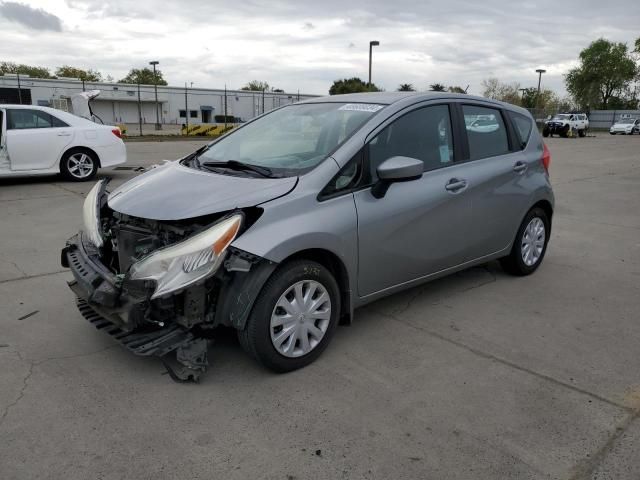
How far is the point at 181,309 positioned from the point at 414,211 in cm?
178

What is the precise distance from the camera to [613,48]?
7606cm

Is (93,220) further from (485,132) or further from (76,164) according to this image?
(76,164)

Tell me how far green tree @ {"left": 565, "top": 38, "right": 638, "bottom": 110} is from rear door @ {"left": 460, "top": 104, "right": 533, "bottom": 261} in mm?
81720

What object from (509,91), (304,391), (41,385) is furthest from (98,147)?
(509,91)

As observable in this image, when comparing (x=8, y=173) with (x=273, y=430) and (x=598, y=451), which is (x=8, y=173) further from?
(x=598, y=451)

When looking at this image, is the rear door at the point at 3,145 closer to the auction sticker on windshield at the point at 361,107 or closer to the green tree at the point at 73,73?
A: the auction sticker on windshield at the point at 361,107

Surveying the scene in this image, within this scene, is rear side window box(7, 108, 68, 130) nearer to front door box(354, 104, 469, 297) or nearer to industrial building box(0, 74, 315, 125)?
front door box(354, 104, 469, 297)

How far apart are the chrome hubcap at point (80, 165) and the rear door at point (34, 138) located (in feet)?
0.96

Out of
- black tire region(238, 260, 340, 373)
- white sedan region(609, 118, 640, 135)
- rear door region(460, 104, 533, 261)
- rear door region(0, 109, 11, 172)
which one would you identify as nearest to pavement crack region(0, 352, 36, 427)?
black tire region(238, 260, 340, 373)

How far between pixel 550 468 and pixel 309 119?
290cm

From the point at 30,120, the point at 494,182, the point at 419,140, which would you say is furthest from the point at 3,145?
the point at 494,182

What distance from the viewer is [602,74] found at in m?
76.3

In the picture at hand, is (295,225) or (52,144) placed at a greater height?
(52,144)

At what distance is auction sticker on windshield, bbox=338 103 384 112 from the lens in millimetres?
3941
